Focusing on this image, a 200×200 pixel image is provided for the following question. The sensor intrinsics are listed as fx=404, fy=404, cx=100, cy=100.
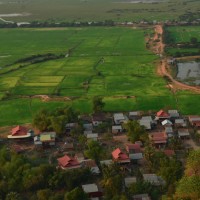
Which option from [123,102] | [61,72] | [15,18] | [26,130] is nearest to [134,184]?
[26,130]

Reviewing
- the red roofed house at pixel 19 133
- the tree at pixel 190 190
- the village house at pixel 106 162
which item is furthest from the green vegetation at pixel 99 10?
the tree at pixel 190 190

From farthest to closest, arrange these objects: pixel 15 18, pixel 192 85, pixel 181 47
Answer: pixel 15 18 → pixel 181 47 → pixel 192 85

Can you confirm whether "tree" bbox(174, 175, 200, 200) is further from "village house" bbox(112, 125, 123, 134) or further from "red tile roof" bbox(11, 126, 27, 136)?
"red tile roof" bbox(11, 126, 27, 136)

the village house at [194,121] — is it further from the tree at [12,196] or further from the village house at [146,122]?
the tree at [12,196]

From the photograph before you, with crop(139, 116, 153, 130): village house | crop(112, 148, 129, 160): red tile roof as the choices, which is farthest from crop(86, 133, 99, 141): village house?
crop(139, 116, 153, 130): village house

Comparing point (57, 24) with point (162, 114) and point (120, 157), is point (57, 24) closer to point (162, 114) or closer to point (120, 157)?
point (162, 114)

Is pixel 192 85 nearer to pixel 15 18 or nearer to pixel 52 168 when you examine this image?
pixel 52 168
